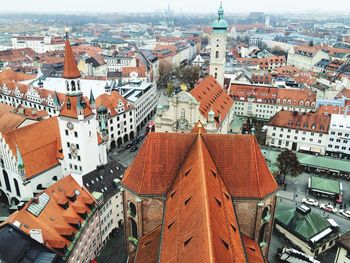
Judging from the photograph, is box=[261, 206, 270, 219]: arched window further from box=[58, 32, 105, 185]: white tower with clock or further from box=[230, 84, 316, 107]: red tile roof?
box=[230, 84, 316, 107]: red tile roof

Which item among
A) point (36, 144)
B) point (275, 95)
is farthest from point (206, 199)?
point (275, 95)

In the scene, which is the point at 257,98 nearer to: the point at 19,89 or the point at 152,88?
the point at 152,88

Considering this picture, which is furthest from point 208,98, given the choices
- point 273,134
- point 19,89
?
point 19,89

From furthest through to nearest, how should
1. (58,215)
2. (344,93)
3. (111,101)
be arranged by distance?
(344,93) → (111,101) → (58,215)

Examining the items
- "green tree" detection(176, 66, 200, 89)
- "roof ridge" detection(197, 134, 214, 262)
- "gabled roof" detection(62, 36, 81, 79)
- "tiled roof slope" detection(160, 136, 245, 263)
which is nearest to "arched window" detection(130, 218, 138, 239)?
"tiled roof slope" detection(160, 136, 245, 263)

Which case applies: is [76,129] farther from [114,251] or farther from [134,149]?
[134,149]

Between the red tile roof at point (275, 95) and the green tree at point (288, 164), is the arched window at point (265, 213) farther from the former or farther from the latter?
the red tile roof at point (275, 95)
